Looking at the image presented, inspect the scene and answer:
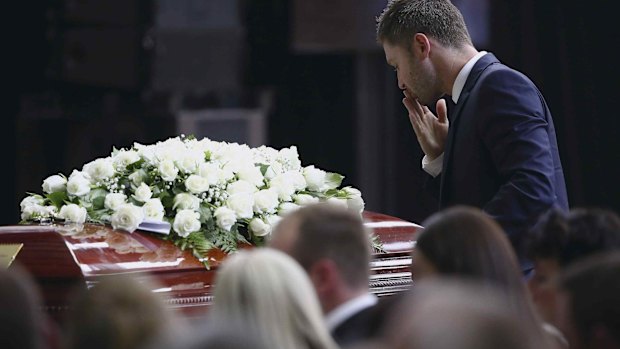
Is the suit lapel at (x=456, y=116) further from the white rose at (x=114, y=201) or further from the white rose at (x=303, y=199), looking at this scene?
the white rose at (x=114, y=201)

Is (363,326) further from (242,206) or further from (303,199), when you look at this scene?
(303,199)

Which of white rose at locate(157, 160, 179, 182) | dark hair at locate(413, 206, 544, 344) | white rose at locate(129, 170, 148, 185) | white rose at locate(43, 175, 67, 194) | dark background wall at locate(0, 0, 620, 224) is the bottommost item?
dark background wall at locate(0, 0, 620, 224)

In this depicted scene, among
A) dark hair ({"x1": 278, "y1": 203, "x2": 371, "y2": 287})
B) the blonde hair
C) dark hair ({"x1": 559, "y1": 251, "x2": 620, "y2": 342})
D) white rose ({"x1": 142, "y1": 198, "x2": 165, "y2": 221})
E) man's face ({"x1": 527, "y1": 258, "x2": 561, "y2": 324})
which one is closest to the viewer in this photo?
dark hair ({"x1": 559, "y1": 251, "x2": 620, "y2": 342})

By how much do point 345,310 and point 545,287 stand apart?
441mm

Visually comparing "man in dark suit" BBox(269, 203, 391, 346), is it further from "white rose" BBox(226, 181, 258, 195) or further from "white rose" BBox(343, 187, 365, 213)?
"white rose" BBox(343, 187, 365, 213)

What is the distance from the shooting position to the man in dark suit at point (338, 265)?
296cm

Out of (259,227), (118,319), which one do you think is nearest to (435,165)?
(259,227)

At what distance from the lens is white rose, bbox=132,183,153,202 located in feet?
13.5

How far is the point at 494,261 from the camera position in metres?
2.97

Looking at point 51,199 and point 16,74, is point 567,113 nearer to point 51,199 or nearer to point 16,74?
point 16,74

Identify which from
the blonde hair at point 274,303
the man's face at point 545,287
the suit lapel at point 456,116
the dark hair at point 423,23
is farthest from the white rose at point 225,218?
the blonde hair at point 274,303

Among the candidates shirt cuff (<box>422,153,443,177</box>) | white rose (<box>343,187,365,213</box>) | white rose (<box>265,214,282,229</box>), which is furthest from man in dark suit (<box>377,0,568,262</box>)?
white rose (<box>265,214,282,229</box>)

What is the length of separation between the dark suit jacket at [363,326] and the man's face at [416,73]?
4.80ft

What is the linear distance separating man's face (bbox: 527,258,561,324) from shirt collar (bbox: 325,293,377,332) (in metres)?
0.36
